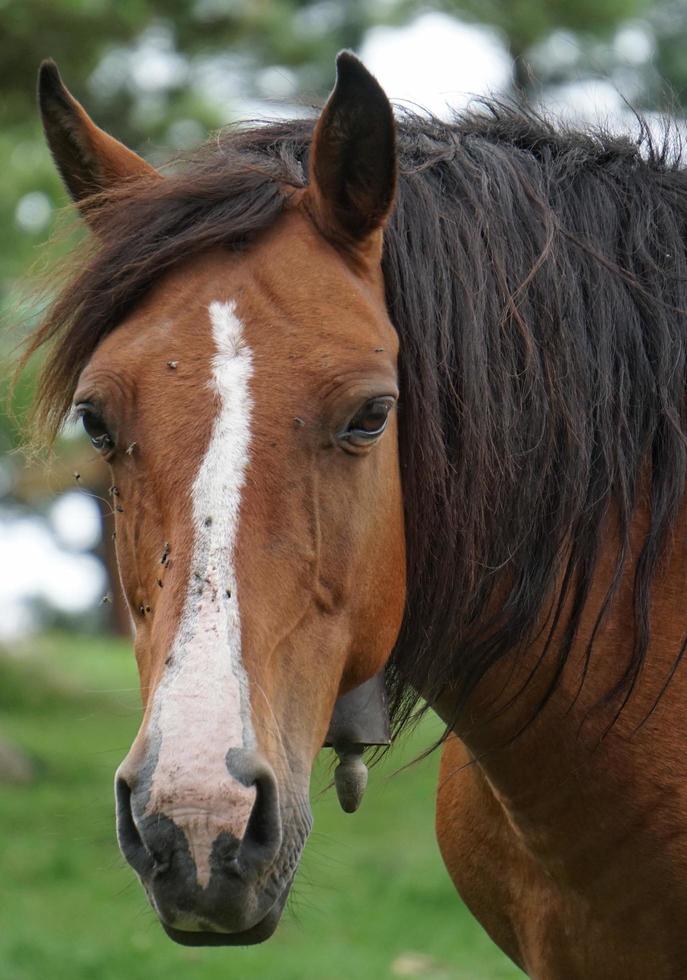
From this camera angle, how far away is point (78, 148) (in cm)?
265

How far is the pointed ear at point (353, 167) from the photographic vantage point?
2295 mm

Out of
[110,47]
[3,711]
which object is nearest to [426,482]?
[110,47]

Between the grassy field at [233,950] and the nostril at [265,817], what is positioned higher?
the nostril at [265,817]

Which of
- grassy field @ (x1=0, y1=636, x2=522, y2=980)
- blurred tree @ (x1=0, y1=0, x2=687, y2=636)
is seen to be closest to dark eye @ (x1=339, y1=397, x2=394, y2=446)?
grassy field @ (x1=0, y1=636, x2=522, y2=980)

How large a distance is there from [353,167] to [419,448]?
1.84 ft

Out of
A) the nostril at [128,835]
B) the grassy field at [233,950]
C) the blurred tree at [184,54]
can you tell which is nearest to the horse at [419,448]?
the nostril at [128,835]

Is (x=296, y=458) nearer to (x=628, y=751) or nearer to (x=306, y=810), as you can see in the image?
(x=306, y=810)

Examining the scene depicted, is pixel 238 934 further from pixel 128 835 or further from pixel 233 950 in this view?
pixel 233 950

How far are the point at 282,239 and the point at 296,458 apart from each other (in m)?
0.51

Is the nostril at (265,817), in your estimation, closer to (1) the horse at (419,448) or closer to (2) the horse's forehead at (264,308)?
(1) the horse at (419,448)

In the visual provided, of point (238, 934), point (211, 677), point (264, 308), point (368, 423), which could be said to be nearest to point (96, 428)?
point (264, 308)

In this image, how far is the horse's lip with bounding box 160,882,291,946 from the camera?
1.94m

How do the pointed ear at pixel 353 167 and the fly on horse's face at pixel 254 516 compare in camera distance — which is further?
the pointed ear at pixel 353 167

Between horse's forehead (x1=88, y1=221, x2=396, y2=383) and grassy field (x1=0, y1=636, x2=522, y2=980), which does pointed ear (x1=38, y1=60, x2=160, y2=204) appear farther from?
grassy field (x1=0, y1=636, x2=522, y2=980)
